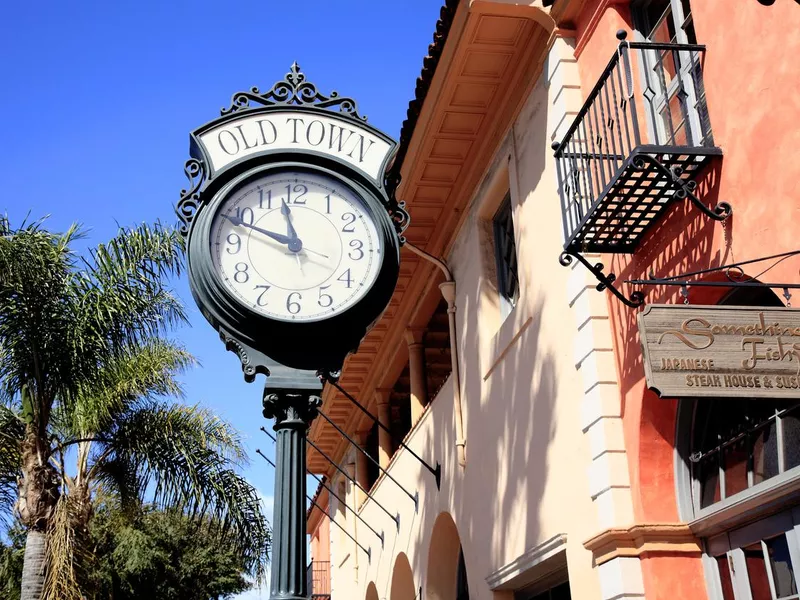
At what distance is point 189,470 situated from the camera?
1374cm

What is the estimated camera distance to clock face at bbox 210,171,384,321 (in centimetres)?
368

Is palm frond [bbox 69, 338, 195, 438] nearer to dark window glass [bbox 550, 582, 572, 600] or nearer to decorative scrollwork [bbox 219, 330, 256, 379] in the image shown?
dark window glass [bbox 550, 582, 572, 600]

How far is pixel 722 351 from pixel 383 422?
12.8 metres

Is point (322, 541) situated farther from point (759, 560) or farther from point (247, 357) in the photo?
point (247, 357)

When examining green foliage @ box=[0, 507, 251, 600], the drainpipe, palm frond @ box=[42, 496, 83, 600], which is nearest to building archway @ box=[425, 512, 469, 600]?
the drainpipe

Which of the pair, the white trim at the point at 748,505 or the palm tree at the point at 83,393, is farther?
the palm tree at the point at 83,393

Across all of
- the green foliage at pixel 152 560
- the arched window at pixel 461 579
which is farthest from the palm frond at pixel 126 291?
the green foliage at pixel 152 560

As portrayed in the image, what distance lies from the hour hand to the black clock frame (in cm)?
14

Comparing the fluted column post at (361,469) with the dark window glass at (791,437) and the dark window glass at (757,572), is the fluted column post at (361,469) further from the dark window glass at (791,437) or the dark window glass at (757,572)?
the dark window glass at (791,437)

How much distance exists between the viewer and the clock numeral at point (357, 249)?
Answer: 3.81 m

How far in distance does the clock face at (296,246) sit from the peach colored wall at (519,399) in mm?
4076

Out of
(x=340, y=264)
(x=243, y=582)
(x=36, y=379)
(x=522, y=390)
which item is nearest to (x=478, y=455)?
(x=522, y=390)

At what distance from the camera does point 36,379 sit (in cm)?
1170

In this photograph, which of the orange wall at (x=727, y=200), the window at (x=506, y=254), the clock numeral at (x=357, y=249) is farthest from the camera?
the window at (x=506, y=254)
